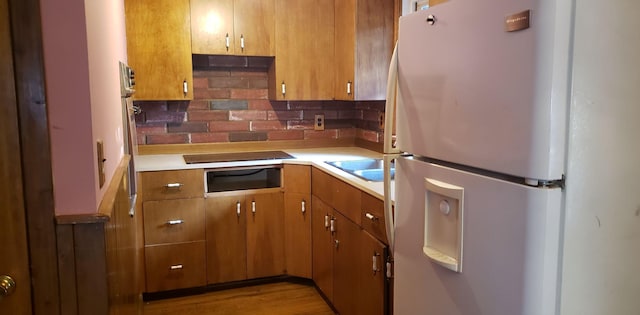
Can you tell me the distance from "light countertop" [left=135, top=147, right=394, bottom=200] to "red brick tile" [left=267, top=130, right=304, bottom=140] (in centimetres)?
12

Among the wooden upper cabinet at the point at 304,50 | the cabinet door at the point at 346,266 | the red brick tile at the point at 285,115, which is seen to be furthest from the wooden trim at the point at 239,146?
the cabinet door at the point at 346,266

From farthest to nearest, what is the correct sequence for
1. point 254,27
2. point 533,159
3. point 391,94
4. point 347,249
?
point 254,27, point 347,249, point 391,94, point 533,159

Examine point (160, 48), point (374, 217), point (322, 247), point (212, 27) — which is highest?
point (212, 27)

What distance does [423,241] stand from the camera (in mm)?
1455

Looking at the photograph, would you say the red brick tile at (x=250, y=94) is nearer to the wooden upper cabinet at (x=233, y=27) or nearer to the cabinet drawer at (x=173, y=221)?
the wooden upper cabinet at (x=233, y=27)

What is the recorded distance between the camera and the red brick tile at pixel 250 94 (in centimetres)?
352

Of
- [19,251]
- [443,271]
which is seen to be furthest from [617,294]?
[19,251]

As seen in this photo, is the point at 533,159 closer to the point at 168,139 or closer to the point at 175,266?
the point at 175,266

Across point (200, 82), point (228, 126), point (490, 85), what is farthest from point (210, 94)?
point (490, 85)

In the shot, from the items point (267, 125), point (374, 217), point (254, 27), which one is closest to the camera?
point (374, 217)

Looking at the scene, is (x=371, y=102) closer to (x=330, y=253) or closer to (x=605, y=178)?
(x=330, y=253)

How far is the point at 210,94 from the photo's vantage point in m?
3.47

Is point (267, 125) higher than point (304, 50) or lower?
lower

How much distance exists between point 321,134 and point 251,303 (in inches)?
55.4
